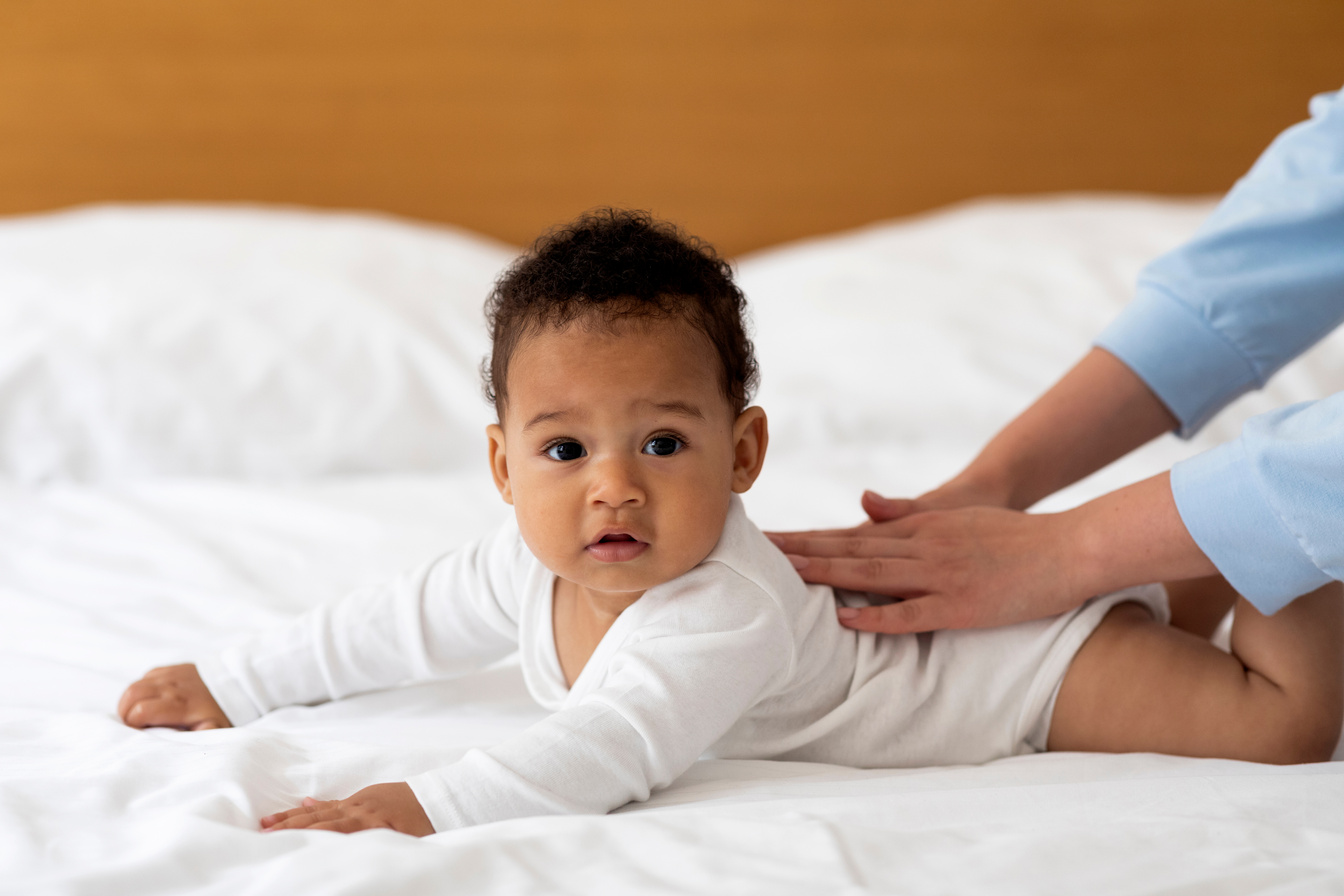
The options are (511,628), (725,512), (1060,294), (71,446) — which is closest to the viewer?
(725,512)

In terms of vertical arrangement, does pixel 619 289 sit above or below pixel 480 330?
below

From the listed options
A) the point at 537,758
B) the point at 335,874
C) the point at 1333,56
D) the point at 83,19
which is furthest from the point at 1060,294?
the point at 83,19

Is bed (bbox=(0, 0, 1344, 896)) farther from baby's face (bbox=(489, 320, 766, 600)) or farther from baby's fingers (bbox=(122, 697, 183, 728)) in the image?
baby's face (bbox=(489, 320, 766, 600))

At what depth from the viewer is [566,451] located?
0.77 metres

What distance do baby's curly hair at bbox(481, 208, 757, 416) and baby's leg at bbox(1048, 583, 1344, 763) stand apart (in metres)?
0.35

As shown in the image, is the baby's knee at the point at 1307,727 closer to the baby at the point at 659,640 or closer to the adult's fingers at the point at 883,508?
the baby at the point at 659,640

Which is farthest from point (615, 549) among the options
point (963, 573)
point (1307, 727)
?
point (1307, 727)

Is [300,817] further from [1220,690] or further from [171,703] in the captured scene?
[1220,690]

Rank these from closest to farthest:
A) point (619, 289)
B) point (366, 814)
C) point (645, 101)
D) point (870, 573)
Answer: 1. point (366, 814)
2. point (619, 289)
3. point (870, 573)
4. point (645, 101)

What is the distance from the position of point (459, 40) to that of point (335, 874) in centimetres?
186

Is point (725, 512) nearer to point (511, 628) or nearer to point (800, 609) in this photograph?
point (800, 609)

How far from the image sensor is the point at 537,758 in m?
0.68

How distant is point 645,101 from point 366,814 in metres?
1.76

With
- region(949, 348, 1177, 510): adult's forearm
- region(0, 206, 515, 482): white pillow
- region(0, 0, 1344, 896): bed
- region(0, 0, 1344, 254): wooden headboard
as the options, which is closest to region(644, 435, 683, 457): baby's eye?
region(0, 0, 1344, 896): bed
